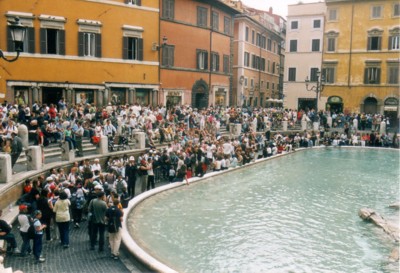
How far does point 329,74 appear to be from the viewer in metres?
46.6

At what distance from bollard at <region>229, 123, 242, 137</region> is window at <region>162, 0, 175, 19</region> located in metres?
9.73

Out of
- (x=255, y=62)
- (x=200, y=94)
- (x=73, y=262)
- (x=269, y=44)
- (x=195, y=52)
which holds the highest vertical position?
(x=269, y=44)

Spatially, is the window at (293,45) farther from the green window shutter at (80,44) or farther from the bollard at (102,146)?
the bollard at (102,146)

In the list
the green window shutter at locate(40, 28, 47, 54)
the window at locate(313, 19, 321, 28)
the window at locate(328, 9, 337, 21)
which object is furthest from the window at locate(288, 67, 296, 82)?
the green window shutter at locate(40, 28, 47, 54)

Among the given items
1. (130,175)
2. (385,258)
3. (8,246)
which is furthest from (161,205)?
(385,258)

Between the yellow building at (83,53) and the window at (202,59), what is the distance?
5.62 metres

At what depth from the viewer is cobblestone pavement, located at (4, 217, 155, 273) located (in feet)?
30.4

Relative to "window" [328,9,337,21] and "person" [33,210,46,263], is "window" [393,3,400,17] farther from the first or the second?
"person" [33,210,46,263]

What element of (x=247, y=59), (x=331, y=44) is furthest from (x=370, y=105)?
(x=247, y=59)

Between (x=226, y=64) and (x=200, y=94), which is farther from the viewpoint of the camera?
(x=226, y=64)

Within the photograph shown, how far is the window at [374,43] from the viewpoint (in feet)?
143

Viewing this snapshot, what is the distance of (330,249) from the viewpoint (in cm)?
1152

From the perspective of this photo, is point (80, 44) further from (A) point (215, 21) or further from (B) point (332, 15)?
(B) point (332, 15)

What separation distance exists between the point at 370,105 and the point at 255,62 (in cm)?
1436
